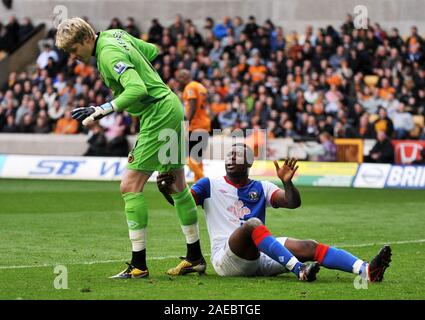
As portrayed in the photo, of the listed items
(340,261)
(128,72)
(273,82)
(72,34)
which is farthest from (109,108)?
(273,82)

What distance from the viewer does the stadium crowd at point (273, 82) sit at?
25.4 metres

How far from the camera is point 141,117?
371 inches

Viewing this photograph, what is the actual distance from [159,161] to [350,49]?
60.2ft

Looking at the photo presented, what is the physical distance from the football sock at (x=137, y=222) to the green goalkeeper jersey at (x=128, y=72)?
785 millimetres

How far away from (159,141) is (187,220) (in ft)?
2.65

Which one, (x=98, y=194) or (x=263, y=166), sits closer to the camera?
(x=98, y=194)

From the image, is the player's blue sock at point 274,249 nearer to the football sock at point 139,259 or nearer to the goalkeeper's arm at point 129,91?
the football sock at point 139,259

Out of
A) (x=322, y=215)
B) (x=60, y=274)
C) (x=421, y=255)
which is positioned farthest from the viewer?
(x=322, y=215)

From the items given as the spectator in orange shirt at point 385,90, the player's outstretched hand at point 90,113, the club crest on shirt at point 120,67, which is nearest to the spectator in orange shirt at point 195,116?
the spectator in orange shirt at point 385,90

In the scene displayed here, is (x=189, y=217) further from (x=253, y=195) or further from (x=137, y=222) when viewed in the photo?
(x=253, y=195)

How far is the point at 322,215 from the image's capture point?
634 inches

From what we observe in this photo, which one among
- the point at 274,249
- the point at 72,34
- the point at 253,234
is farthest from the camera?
the point at 72,34

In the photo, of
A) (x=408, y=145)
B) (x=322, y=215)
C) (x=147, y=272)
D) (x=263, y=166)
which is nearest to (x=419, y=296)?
(x=147, y=272)
